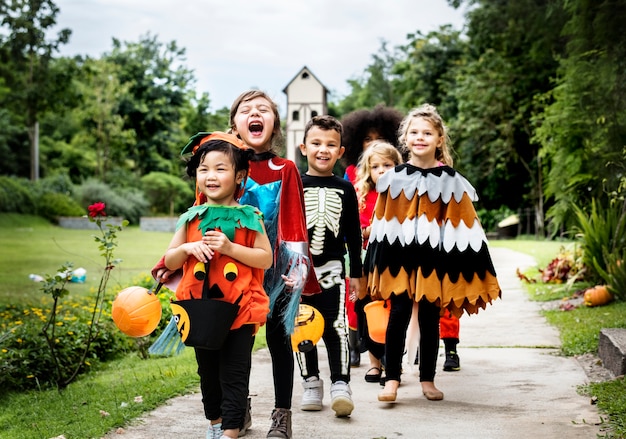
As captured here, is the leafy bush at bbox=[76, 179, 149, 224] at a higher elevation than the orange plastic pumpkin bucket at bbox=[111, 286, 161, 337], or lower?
higher

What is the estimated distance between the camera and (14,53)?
12.6 m

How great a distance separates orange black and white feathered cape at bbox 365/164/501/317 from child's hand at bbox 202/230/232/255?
64.5 inches

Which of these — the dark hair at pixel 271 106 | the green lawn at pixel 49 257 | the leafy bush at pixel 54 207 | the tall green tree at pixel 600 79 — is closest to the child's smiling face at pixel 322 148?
the dark hair at pixel 271 106

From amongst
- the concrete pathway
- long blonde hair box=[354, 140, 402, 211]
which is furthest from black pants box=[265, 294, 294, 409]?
long blonde hair box=[354, 140, 402, 211]

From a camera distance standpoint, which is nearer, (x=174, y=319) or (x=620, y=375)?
(x=174, y=319)

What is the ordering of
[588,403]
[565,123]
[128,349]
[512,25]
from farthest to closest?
[512,25] < [565,123] < [128,349] < [588,403]

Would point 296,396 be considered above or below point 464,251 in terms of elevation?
below

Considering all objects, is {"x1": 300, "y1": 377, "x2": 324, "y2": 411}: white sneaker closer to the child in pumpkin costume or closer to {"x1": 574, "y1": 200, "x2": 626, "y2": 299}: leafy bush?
the child in pumpkin costume

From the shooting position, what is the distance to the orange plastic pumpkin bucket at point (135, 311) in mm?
3971

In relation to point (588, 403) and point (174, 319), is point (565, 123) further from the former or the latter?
point (174, 319)

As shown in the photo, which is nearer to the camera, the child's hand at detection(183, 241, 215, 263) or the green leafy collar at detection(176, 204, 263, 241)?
the child's hand at detection(183, 241, 215, 263)

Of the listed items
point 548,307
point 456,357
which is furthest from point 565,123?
point 456,357

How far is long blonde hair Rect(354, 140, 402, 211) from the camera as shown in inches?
241

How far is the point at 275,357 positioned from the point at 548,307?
6580 mm
